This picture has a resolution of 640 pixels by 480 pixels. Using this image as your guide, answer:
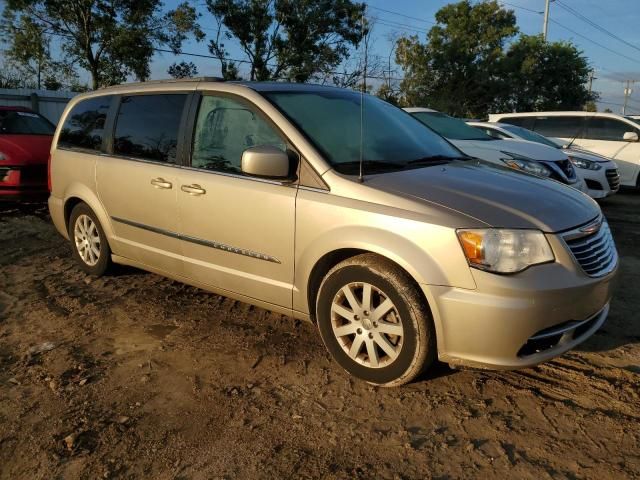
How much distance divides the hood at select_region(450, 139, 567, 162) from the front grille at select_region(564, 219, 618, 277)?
417cm

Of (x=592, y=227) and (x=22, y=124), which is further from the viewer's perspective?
(x=22, y=124)

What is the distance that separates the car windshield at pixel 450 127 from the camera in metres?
8.18

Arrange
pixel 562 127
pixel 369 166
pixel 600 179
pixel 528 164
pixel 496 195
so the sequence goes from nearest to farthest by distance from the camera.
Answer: pixel 496 195
pixel 369 166
pixel 528 164
pixel 600 179
pixel 562 127

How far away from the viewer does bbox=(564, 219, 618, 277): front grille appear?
2.81m

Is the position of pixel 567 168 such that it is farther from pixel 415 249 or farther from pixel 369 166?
pixel 415 249

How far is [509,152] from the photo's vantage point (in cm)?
734

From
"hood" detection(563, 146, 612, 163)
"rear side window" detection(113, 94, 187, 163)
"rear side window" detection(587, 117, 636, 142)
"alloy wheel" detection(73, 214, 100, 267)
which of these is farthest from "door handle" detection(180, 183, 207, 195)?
"rear side window" detection(587, 117, 636, 142)

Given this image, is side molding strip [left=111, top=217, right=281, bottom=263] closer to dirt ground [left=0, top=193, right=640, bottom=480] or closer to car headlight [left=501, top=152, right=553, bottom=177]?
dirt ground [left=0, top=193, right=640, bottom=480]

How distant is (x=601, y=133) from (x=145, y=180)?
10.7m

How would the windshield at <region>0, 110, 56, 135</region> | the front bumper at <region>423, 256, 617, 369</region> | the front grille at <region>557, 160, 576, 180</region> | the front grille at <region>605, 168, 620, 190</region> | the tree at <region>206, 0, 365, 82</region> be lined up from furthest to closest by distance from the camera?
the tree at <region>206, 0, 365, 82</region> → the front grille at <region>605, 168, 620, 190</region> → the windshield at <region>0, 110, 56, 135</region> → the front grille at <region>557, 160, 576, 180</region> → the front bumper at <region>423, 256, 617, 369</region>

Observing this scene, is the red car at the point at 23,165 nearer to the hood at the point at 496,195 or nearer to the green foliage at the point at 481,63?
the hood at the point at 496,195

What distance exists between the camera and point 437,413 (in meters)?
2.79

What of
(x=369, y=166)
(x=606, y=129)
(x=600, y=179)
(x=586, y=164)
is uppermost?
(x=606, y=129)

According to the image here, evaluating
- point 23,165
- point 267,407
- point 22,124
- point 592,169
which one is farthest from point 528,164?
point 22,124
